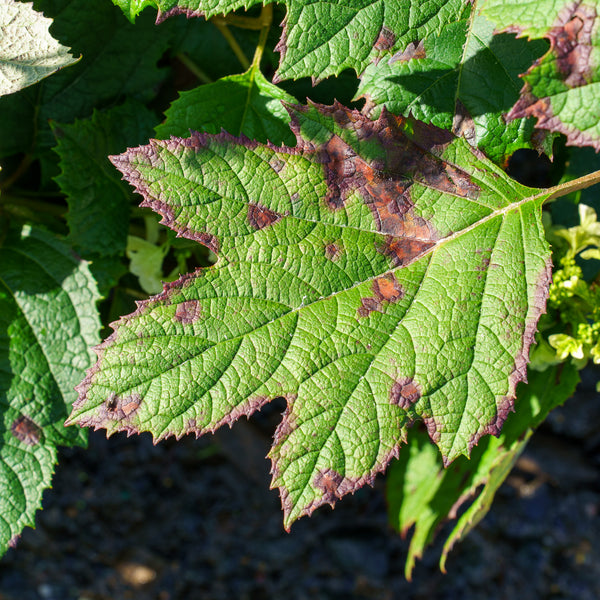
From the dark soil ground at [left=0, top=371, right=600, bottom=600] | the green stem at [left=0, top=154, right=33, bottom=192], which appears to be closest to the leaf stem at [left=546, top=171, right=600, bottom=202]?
the green stem at [left=0, top=154, right=33, bottom=192]

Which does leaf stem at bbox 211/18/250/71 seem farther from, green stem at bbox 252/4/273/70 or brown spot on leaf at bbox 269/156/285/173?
brown spot on leaf at bbox 269/156/285/173

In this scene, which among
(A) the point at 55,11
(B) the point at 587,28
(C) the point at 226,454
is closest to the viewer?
(B) the point at 587,28

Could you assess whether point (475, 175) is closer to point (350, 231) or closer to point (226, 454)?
point (350, 231)

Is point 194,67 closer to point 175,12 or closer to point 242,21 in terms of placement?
point 242,21

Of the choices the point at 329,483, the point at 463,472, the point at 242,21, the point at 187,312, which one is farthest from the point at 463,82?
the point at 463,472

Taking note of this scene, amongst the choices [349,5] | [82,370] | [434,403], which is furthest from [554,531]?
[349,5]
